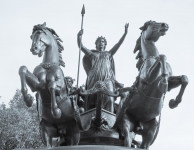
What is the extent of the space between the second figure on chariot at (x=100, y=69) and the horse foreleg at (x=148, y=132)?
1.26 meters

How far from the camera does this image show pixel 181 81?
261 inches

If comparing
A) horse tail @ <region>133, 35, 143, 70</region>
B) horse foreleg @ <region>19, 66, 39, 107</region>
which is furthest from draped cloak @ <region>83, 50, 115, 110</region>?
horse foreleg @ <region>19, 66, 39, 107</region>

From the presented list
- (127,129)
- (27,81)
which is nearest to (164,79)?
(127,129)

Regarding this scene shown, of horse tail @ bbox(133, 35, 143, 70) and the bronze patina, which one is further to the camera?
horse tail @ bbox(133, 35, 143, 70)

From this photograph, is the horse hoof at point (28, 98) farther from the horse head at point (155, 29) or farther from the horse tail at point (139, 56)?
the horse head at point (155, 29)

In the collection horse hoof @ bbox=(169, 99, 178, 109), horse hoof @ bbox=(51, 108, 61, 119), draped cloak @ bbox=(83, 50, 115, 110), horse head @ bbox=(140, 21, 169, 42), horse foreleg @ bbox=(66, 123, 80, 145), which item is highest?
horse head @ bbox=(140, 21, 169, 42)

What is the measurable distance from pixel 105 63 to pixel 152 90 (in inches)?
82.0

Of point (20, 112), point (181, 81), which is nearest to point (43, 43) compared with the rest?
point (181, 81)

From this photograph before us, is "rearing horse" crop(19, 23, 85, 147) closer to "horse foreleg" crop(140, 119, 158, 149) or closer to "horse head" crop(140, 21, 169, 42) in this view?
"horse foreleg" crop(140, 119, 158, 149)

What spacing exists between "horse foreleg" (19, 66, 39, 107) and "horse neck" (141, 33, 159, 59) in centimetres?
221

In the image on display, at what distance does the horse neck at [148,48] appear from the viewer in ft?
24.2

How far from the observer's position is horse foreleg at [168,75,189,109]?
259 inches

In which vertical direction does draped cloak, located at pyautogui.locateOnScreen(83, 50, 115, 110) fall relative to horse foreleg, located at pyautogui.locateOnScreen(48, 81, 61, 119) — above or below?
above

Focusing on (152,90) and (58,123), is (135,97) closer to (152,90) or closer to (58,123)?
(152,90)
